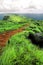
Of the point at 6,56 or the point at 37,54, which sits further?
the point at 6,56

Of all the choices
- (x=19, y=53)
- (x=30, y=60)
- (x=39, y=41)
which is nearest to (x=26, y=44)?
(x=39, y=41)

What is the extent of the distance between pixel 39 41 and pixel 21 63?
183 cm

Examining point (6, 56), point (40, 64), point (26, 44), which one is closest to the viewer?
point (40, 64)

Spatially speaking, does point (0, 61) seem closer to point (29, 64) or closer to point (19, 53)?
point (19, 53)

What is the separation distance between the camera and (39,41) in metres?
7.38

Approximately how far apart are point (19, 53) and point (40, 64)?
0.91 metres

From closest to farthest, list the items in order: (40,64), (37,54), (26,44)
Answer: (40,64)
(37,54)
(26,44)

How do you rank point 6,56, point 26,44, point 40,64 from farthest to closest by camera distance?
point 26,44, point 6,56, point 40,64

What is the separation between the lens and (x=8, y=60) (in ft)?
20.0

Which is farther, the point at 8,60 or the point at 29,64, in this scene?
the point at 8,60

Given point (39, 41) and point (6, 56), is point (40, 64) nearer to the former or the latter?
point (6, 56)

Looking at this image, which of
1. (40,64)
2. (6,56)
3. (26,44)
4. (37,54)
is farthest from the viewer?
(26,44)

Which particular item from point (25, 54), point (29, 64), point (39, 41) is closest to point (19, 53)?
point (25, 54)

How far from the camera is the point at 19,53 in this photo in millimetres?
6250
